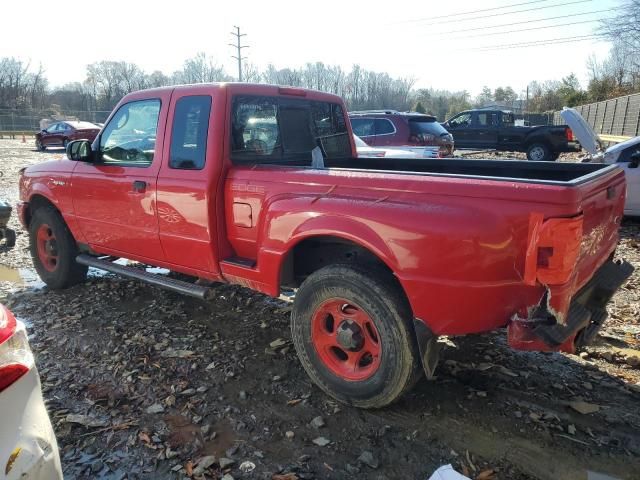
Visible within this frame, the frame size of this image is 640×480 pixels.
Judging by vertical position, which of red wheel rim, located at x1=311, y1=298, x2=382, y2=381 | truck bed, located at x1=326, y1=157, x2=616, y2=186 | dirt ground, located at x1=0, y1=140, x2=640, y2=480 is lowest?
dirt ground, located at x1=0, y1=140, x2=640, y2=480

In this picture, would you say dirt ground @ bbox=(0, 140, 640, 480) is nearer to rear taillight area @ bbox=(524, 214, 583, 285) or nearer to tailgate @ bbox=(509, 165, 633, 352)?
tailgate @ bbox=(509, 165, 633, 352)

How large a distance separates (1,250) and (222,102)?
16.7 ft

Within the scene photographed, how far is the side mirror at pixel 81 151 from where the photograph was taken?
4816 millimetres

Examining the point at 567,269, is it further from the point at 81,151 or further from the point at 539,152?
the point at 539,152

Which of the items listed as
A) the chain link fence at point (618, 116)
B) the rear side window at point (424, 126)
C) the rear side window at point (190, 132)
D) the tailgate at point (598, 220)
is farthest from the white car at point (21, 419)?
the chain link fence at point (618, 116)

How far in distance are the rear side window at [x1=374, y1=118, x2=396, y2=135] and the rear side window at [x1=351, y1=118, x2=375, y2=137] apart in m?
0.13

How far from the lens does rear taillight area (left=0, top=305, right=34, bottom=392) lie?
1.75m

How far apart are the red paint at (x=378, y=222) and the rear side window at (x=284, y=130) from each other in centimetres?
9

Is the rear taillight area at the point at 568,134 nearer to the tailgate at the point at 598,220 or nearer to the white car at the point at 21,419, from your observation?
the tailgate at the point at 598,220

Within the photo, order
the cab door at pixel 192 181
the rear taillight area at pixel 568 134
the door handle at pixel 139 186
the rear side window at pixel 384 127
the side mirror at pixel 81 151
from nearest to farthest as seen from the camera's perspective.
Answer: the cab door at pixel 192 181
the door handle at pixel 139 186
the side mirror at pixel 81 151
the rear side window at pixel 384 127
the rear taillight area at pixel 568 134

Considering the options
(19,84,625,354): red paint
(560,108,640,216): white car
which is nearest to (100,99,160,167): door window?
(19,84,625,354): red paint

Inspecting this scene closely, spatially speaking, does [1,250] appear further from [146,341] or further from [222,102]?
[222,102]

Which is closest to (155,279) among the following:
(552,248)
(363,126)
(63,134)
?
(552,248)

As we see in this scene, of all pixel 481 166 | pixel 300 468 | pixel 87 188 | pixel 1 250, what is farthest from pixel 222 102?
pixel 1 250
